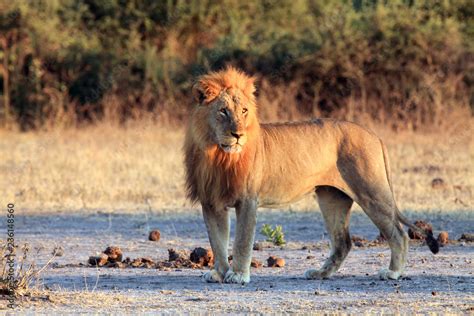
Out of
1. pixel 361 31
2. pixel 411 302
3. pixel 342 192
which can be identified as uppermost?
pixel 361 31

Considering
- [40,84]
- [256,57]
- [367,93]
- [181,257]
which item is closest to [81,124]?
[40,84]

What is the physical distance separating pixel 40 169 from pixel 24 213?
308 cm

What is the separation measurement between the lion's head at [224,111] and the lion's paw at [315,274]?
1.07 metres

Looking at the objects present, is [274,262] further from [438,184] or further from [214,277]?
[438,184]

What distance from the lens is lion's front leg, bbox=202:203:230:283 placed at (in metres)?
7.25

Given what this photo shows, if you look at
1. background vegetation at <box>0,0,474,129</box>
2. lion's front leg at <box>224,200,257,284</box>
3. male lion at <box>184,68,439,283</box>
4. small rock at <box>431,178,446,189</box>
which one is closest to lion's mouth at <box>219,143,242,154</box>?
male lion at <box>184,68,439,283</box>

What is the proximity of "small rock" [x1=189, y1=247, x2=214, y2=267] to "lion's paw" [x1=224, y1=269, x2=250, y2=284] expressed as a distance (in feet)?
3.09

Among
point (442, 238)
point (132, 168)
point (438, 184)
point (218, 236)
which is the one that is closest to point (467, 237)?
point (442, 238)

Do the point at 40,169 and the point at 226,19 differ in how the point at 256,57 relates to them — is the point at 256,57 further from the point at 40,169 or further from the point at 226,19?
the point at 40,169

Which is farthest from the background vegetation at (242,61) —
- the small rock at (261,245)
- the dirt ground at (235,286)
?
the small rock at (261,245)

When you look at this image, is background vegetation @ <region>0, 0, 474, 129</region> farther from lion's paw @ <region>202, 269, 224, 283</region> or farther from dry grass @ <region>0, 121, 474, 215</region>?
lion's paw @ <region>202, 269, 224, 283</region>

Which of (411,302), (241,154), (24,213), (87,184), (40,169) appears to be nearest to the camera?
(411,302)

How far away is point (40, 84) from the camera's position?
69.9ft

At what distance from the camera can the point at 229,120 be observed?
279 inches
